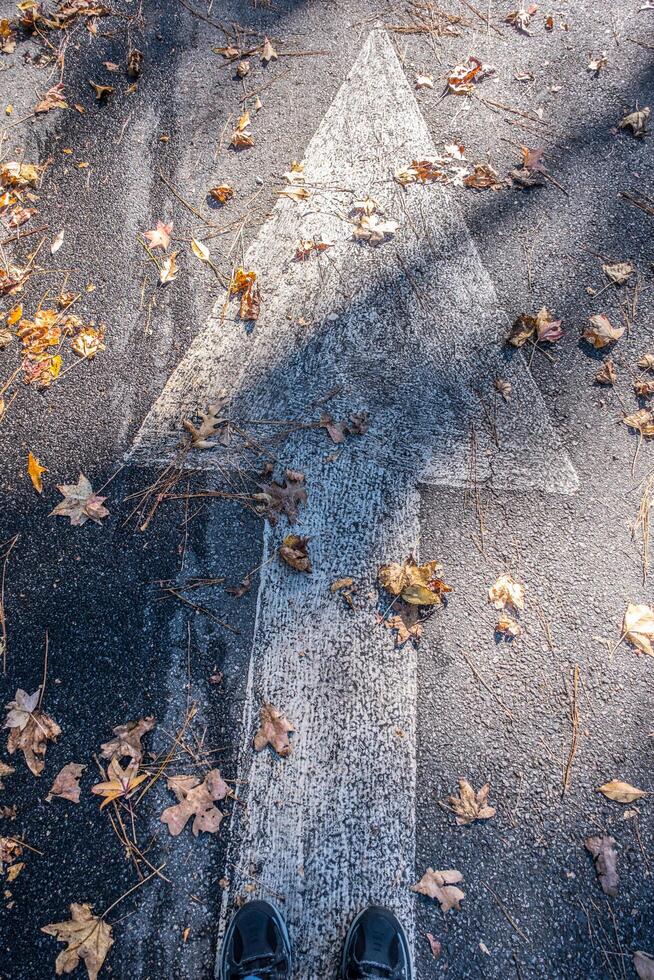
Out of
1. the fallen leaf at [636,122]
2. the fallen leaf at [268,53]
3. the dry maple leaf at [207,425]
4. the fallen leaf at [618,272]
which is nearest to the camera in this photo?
the dry maple leaf at [207,425]

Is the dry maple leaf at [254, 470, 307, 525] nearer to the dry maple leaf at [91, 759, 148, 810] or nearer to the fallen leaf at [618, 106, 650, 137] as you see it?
the dry maple leaf at [91, 759, 148, 810]

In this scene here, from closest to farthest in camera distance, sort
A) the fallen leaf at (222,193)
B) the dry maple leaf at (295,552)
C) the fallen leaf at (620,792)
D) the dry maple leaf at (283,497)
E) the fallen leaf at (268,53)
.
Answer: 1. the fallen leaf at (620,792)
2. the dry maple leaf at (295,552)
3. the dry maple leaf at (283,497)
4. the fallen leaf at (222,193)
5. the fallen leaf at (268,53)

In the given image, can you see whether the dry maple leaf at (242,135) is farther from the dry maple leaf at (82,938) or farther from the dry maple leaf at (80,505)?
the dry maple leaf at (82,938)

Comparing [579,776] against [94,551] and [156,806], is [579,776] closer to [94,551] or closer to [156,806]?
[156,806]

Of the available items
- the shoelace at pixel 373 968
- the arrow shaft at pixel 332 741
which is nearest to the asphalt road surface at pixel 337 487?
the arrow shaft at pixel 332 741

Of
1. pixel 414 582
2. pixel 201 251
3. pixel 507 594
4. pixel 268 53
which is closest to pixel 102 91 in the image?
pixel 268 53

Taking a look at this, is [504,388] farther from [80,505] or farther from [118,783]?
[118,783]

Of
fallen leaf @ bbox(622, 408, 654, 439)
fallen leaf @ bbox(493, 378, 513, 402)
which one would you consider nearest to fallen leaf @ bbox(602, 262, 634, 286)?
fallen leaf @ bbox(622, 408, 654, 439)
